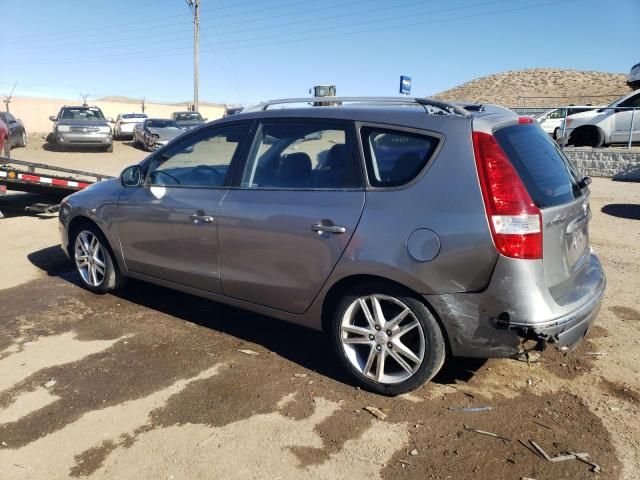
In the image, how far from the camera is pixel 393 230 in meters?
3.14

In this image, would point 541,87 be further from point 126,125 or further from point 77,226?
point 77,226

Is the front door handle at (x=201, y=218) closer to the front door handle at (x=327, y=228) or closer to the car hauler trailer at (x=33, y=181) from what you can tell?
the front door handle at (x=327, y=228)

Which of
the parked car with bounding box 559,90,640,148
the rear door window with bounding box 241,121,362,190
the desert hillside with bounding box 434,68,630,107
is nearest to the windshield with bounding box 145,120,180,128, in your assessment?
the parked car with bounding box 559,90,640,148

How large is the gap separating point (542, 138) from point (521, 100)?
40790 millimetres

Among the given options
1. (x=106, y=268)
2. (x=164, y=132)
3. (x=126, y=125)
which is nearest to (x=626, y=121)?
(x=106, y=268)

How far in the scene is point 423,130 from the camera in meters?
Result: 3.19

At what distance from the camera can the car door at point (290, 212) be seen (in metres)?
3.39

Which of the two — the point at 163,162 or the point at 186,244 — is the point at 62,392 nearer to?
the point at 186,244

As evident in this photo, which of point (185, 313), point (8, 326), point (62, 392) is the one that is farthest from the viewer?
point (185, 313)

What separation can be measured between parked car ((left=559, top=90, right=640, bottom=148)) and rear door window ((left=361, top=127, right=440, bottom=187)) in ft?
42.6

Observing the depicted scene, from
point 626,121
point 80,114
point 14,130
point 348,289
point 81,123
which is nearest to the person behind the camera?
point 348,289

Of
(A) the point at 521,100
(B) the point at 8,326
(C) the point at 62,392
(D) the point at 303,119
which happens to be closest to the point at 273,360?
(C) the point at 62,392

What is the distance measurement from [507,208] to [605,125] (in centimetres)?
1430

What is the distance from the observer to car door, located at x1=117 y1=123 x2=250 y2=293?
4.06 metres
